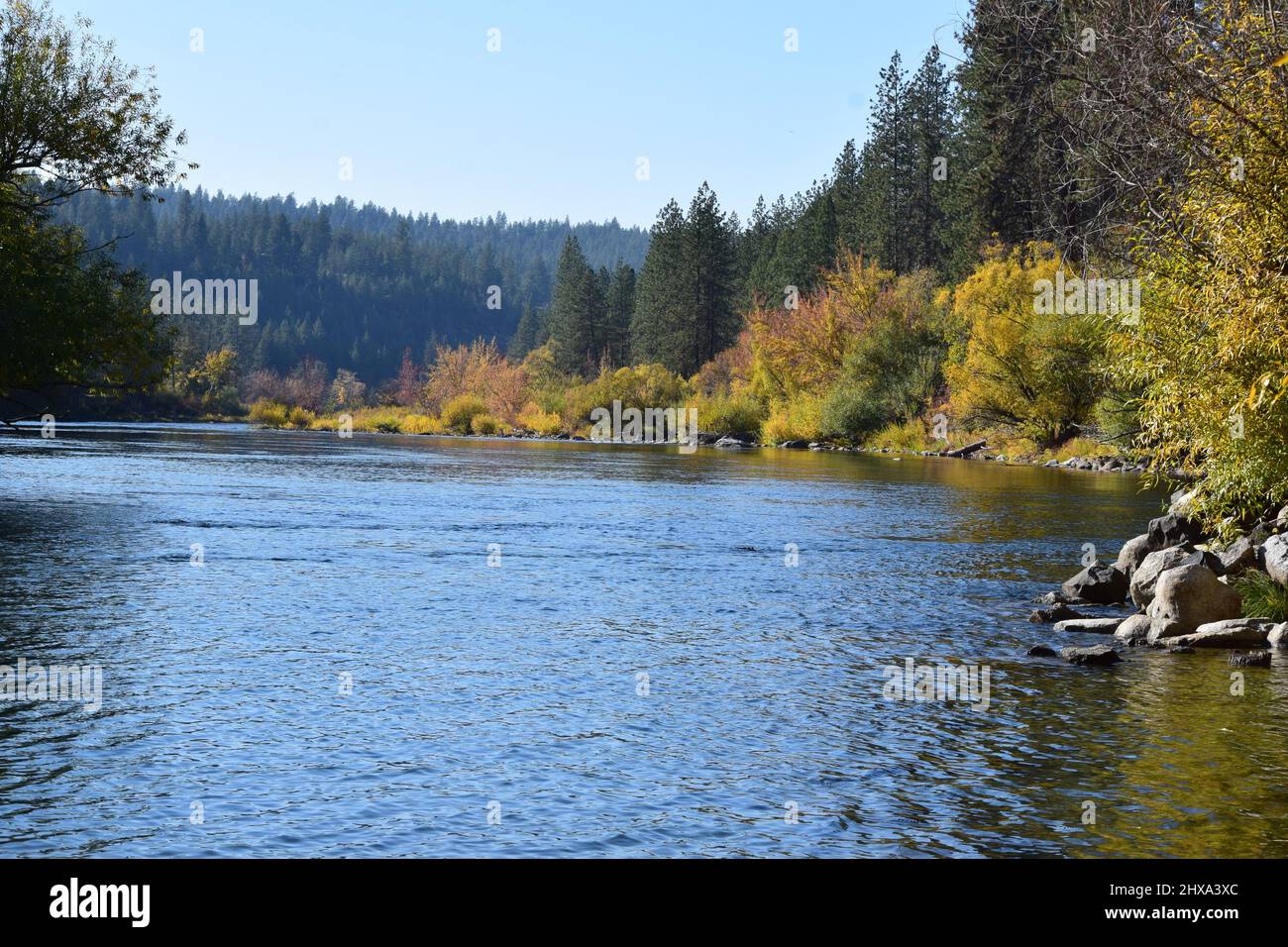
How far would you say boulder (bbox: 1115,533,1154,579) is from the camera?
2545 centimetres

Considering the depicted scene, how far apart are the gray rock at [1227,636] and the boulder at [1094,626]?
130 cm

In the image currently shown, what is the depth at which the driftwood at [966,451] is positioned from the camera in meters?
80.3

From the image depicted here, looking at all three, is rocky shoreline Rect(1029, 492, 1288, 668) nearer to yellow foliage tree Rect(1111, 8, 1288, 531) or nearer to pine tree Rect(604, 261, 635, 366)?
yellow foliage tree Rect(1111, 8, 1288, 531)

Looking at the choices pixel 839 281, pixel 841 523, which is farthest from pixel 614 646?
pixel 839 281

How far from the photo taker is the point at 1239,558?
23.2 m

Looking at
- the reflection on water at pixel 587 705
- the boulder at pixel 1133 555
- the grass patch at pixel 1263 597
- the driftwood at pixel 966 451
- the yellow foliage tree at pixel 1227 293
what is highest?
the yellow foliage tree at pixel 1227 293

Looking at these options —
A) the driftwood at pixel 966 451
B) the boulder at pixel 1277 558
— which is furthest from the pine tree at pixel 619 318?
the boulder at pixel 1277 558

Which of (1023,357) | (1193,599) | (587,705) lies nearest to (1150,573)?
(1193,599)

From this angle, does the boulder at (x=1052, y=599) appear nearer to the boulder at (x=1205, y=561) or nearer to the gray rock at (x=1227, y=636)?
the boulder at (x=1205, y=561)

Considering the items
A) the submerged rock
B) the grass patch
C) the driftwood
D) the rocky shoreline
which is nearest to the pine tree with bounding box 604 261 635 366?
the driftwood

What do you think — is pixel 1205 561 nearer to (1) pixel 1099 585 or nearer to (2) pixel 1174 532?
(1) pixel 1099 585

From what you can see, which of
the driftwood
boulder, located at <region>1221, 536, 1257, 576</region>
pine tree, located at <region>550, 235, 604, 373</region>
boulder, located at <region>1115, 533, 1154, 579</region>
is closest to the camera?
boulder, located at <region>1221, 536, 1257, 576</region>

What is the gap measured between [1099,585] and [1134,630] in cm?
382

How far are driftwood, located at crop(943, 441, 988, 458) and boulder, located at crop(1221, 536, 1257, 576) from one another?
57.2 meters
